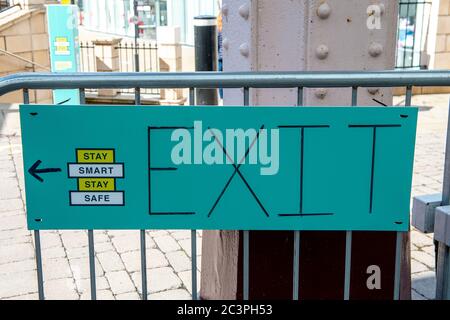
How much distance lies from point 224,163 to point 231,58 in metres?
0.82

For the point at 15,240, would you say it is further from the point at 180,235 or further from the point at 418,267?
the point at 418,267

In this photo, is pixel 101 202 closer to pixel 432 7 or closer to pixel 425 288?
pixel 425 288

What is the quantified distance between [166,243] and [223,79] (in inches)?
107

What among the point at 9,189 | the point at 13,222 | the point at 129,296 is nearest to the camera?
the point at 129,296

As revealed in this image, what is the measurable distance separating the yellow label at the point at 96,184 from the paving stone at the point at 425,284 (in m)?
2.47

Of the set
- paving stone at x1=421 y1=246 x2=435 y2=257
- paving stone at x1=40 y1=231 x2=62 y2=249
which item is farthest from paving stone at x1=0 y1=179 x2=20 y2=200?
paving stone at x1=421 y1=246 x2=435 y2=257

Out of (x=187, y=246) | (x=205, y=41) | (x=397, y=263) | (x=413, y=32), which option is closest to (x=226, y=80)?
(x=397, y=263)

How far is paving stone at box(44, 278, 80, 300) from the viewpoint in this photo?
12.8 ft

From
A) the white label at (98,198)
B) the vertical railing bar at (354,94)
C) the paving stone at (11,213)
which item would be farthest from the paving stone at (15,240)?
the vertical railing bar at (354,94)

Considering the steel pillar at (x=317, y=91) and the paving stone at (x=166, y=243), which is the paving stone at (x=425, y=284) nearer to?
the steel pillar at (x=317, y=91)

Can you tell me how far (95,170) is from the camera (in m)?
2.44

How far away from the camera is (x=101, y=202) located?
2467mm
